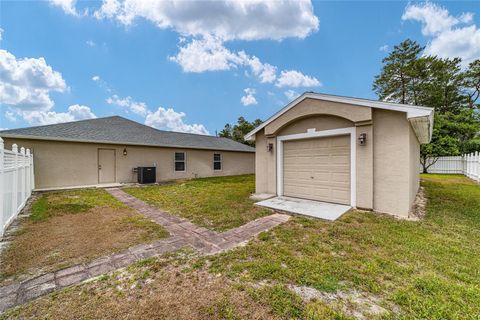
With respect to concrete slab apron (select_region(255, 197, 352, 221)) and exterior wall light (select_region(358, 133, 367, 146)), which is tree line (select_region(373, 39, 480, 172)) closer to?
exterior wall light (select_region(358, 133, 367, 146))

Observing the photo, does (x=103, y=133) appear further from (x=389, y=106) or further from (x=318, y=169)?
(x=389, y=106)

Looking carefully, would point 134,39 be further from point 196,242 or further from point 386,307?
point 386,307

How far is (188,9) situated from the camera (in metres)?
8.09

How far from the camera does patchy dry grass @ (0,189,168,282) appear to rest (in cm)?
284

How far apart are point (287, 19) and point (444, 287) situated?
10.8 meters

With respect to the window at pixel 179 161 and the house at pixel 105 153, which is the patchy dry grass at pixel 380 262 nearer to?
the house at pixel 105 153

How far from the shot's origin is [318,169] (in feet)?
20.5

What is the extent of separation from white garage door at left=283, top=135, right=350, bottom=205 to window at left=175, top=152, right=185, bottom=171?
834cm

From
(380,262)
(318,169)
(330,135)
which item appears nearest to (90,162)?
(318,169)

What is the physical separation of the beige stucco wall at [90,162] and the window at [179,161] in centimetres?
28

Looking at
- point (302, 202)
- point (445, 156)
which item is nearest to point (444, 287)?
point (302, 202)

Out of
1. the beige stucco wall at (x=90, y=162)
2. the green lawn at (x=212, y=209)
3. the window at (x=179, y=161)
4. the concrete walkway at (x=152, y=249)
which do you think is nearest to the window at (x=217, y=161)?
the beige stucco wall at (x=90, y=162)

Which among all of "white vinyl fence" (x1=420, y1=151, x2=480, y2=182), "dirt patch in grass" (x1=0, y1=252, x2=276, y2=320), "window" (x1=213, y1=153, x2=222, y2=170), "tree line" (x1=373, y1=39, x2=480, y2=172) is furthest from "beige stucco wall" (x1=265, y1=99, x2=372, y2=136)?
"tree line" (x1=373, y1=39, x2=480, y2=172)

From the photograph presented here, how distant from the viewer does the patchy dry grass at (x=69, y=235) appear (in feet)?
9.32
